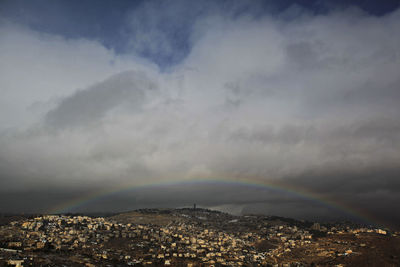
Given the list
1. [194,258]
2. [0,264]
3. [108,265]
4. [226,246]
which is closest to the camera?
[0,264]

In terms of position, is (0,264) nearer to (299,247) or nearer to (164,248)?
(164,248)

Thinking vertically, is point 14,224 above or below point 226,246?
above

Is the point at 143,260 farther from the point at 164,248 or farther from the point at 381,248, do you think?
the point at 381,248

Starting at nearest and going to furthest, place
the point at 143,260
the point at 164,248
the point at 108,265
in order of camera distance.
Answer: the point at 108,265, the point at 143,260, the point at 164,248

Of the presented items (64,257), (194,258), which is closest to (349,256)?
(194,258)

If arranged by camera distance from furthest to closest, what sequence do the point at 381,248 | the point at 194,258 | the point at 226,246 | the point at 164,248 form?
the point at 226,246 < the point at 164,248 < the point at 194,258 < the point at 381,248

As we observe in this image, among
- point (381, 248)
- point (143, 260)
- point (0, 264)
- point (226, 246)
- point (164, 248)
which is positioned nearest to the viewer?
point (0, 264)

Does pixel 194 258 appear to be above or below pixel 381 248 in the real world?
below

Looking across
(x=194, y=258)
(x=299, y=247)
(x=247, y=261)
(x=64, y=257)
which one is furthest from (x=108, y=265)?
(x=299, y=247)

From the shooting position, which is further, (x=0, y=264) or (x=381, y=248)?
(x=381, y=248)
